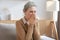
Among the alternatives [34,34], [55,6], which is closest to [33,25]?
[34,34]

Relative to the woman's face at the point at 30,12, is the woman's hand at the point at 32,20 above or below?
below

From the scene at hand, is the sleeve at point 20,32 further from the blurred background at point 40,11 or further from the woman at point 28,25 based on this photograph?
the blurred background at point 40,11

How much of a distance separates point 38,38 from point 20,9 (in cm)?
139

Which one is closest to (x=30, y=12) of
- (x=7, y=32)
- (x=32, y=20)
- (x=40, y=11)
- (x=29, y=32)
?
(x=32, y=20)

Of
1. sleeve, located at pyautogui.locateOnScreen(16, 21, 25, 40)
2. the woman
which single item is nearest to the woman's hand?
the woman

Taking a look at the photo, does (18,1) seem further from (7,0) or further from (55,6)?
(55,6)

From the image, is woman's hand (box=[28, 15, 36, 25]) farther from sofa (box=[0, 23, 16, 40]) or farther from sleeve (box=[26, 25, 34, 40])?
sofa (box=[0, 23, 16, 40])

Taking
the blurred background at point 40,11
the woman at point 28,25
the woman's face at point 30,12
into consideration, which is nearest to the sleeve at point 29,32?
the woman at point 28,25

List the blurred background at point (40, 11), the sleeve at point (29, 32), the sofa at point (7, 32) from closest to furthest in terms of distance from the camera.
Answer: the sleeve at point (29, 32) < the sofa at point (7, 32) < the blurred background at point (40, 11)

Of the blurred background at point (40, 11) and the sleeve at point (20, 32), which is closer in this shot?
the sleeve at point (20, 32)

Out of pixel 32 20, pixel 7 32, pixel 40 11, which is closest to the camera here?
pixel 32 20

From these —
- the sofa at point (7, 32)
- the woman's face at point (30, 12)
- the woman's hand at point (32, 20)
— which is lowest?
the sofa at point (7, 32)

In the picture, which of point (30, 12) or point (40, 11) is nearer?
point (30, 12)

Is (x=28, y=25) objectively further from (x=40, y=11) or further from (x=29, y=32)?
(x=40, y=11)
